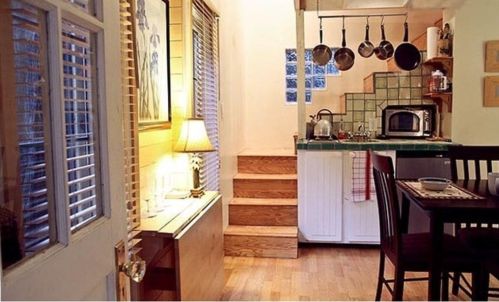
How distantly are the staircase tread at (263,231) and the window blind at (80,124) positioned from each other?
9.60 feet

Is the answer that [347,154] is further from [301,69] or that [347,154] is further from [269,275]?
[269,275]

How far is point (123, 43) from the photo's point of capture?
1646mm

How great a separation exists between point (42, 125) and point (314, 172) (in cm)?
326

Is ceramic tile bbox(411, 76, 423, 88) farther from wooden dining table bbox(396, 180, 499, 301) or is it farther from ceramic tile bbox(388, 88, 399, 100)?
wooden dining table bbox(396, 180, 499, 301)

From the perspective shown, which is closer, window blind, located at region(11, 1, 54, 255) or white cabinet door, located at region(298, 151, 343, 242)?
window blind, located at region(11, 1, 54, 255)

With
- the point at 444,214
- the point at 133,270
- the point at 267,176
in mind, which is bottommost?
the point at 267,176

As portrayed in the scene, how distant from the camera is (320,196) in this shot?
3.88 metres

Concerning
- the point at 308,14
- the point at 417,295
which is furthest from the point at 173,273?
the point at 308,14

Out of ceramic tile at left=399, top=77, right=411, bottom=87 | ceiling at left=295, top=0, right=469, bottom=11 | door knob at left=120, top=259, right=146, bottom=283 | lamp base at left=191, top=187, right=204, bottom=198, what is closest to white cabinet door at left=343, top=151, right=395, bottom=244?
ceramic tile at left=399, top=77, right=411, bottom=87

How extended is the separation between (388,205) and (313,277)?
3.74 feet

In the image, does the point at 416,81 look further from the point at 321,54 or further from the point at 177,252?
the point at 177,252

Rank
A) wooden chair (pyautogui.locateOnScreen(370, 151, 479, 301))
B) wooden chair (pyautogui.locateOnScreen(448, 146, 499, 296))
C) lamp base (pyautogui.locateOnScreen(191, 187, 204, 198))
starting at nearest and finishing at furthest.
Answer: wooden chair (pyautogui.locateOnScreen(370, 151, 479, 301)) < wooden chair (pyautogui.locateOnScreen(448, 146, 499, 296)) < lamp base (pyautogui.locateOnScreen(191, 187, 204, 198))

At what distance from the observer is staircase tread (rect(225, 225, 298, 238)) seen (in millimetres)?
3762

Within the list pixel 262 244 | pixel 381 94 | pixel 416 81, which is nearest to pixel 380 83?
pixel 381 94
